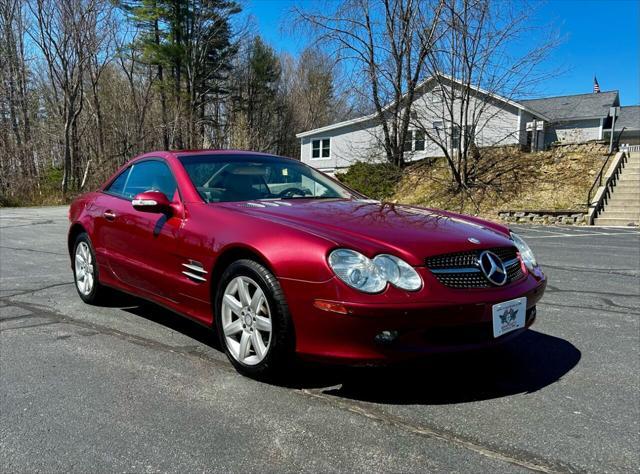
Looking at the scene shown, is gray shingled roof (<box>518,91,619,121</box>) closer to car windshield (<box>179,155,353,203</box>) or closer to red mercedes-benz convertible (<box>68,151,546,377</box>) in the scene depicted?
car windshield (<box>179,155,353,203</box>)

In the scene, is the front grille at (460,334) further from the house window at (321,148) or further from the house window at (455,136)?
the house window at (321,148)

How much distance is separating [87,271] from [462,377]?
11.9 feet

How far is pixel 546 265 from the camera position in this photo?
7508mm

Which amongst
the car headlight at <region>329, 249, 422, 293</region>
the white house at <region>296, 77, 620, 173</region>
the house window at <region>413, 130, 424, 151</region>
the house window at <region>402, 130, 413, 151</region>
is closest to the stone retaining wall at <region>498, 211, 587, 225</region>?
the white house at <region>296, 77, 620, 173</region>

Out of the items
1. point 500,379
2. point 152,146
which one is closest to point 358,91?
point 152,146

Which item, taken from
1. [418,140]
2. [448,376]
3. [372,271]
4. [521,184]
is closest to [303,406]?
[372,271]

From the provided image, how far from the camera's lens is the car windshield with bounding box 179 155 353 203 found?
3904 millimetres

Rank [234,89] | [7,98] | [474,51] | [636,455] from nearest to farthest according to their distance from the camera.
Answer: [636,455] < [474,51] < [7,98] < [234,89]

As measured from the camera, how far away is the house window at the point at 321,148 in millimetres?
34272

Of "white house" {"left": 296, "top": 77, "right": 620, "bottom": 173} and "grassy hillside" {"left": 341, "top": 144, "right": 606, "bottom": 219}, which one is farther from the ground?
"white house" {"left": 296, "top": 77, "right": 620, "bottom": 173}

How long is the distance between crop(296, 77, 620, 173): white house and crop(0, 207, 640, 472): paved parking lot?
700 inches

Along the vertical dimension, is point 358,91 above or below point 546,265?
above

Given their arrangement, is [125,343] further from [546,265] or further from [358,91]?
[358,91]

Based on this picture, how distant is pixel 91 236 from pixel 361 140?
28.1 m
